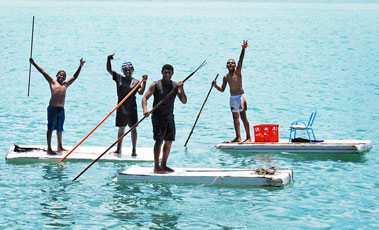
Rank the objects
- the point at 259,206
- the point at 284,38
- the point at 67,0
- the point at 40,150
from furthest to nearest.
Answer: the point at 67,0
the point at 284,38
the point at 40,150
the point at 259,206

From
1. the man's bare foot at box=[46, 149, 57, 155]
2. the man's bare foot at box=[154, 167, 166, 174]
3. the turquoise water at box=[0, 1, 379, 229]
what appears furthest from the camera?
the man's bare foot at box=[46, 149, 57, 155]

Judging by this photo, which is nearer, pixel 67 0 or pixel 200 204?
pixel 200 204

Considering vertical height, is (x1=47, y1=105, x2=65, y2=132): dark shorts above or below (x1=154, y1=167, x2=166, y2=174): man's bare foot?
above

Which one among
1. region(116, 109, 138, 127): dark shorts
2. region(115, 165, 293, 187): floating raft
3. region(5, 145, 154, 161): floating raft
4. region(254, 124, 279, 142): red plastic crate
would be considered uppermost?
region(116, 109, 138, 127): dark shorts

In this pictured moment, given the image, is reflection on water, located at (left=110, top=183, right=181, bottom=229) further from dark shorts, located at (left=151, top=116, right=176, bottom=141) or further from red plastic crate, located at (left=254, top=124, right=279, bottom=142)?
red plastic crate, located at (left=254, top=124, right=279, bottom=142)

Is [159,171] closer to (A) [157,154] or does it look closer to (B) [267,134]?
(A) [157,154]

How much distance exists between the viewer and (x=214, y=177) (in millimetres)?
12625

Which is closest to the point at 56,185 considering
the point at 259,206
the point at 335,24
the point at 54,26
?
the point at 259,206

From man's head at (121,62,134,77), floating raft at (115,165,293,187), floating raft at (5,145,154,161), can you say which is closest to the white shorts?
floating raft at (5,145,154,161)

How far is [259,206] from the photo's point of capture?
11625mm

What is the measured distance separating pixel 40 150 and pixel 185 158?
115 inches

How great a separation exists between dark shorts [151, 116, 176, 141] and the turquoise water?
831 mm

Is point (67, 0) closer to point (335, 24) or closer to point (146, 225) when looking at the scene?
point (335, 24)

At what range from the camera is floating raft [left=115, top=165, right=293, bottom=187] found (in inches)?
493
